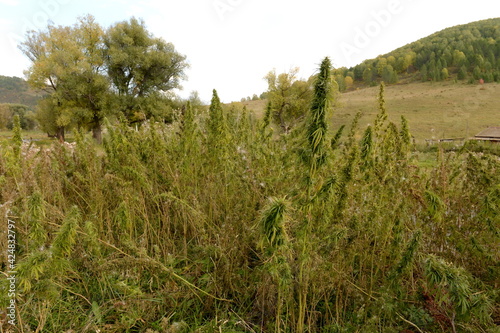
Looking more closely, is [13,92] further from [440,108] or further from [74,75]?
[440,108]

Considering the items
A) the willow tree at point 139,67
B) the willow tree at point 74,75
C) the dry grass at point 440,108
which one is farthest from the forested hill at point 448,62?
the willow tree at point 74,75

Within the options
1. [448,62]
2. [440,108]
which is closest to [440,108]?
[440,108]

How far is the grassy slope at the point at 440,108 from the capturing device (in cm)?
3631

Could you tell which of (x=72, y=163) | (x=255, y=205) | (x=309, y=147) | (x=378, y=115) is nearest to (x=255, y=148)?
(x=255, y=205)

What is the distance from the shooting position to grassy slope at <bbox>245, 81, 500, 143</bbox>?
36.3 m

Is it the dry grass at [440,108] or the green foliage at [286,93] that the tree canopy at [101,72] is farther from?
the dry grass at [440,108]

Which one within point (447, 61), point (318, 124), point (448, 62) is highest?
point (447, 61)

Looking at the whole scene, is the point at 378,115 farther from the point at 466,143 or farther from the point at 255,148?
the point at 255,148

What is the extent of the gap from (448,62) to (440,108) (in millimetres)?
46204

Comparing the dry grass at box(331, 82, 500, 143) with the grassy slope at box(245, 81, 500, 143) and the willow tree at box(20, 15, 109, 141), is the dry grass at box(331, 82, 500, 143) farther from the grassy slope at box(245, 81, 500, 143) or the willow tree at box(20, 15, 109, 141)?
the willow tree at box(20, 15, 109, 141)

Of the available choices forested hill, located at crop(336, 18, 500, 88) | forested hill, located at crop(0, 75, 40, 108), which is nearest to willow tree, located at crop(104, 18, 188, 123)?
forested hill, located at crop(336, 18, 500, 88)

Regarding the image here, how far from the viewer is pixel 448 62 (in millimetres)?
80688

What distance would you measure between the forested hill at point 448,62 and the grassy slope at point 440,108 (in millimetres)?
6060

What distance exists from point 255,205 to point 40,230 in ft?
6.46
